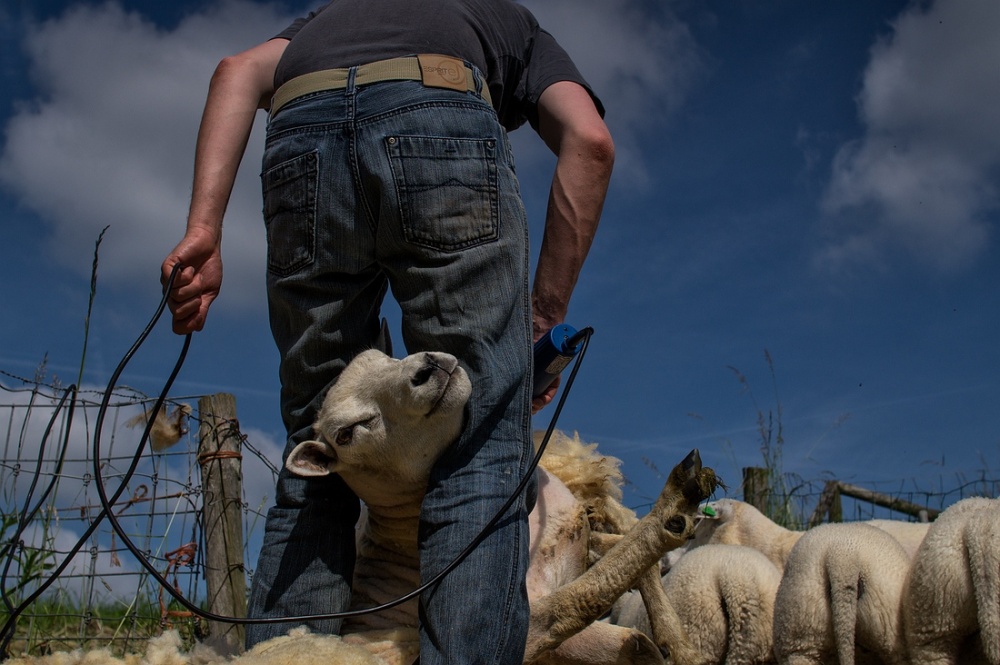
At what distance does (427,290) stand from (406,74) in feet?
1.84

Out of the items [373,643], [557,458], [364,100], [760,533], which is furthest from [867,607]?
[364,100]

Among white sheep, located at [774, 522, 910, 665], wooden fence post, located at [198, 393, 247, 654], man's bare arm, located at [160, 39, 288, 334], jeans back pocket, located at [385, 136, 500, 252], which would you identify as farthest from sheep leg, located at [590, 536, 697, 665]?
wooden fence post, located at [198, 393, 247, 654]

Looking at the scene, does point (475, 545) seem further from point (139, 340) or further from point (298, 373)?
point (139, 340)

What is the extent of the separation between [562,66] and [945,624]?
262 centimetres

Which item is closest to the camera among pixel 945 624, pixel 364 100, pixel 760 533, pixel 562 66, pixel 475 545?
pixel 475 545

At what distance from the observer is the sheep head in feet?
7.78

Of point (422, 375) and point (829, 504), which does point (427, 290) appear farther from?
point (829, 504)

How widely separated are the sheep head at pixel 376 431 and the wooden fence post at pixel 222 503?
2.35m

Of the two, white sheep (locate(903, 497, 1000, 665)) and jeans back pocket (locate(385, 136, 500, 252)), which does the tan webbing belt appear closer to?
jeans back pocket (locate(385, 136, 500, 252))

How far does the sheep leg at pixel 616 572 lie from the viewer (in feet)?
9.32

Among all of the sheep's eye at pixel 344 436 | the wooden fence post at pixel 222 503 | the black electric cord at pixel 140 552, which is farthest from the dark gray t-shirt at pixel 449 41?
the wooden fence post at pixel 222 503

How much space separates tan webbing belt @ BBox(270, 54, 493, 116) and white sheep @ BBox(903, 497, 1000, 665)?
2.57 m

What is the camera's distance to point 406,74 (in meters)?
2.30

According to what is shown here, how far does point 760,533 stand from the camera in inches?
235
